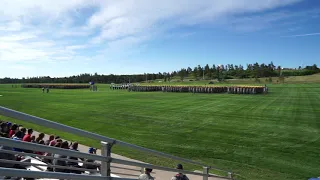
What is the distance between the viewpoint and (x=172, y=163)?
11477 millimetres

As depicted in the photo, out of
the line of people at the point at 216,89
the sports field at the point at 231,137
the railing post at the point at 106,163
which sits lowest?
the sports field at the point at 231,137

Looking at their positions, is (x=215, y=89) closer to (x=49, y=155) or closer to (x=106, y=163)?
(x=49, y=155)

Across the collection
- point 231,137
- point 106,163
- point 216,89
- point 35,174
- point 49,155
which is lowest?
point 231,137

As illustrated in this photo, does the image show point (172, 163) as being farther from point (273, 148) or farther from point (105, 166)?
point (105, 166)

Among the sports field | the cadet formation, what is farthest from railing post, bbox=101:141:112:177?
the cadet formation

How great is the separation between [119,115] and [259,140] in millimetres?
12769

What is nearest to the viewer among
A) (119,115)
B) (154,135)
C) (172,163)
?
(172,163)

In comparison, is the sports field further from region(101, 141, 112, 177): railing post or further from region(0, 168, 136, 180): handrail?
region(0, 168, 136, 180): handrail

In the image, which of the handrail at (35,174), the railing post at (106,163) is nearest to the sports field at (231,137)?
the railing post at (106,163)

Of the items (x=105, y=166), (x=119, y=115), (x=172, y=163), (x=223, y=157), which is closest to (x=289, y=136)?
(x=223, y=157)

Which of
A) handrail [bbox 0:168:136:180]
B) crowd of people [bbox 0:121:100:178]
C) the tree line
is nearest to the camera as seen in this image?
handrail [bbox 0:168:136:180]

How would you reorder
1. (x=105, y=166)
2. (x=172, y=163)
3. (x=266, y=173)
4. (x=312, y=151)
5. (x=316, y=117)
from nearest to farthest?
(x=105, y=166) < (x=266, y=173) < (x=172, y=163) < (x=312, y=151) < (x=316, y=117)

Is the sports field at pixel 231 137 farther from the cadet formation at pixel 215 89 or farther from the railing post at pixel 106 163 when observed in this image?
the cadet formation at pixel 215 89

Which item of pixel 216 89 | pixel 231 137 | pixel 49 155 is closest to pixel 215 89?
pixel 216 89
